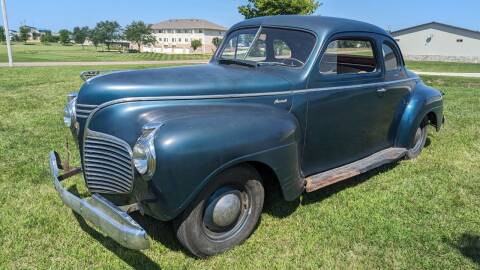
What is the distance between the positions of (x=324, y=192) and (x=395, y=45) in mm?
2018

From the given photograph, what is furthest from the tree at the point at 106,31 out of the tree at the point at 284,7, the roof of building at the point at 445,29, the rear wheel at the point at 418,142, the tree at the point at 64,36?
the rear wheel at the point at 418,142

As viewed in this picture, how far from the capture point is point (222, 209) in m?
3.14

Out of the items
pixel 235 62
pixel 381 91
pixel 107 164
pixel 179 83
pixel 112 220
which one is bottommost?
pixel 112 220

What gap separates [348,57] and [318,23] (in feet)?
3.32

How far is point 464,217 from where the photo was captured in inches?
154

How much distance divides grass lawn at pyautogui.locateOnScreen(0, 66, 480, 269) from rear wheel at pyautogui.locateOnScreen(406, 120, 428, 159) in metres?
0.14

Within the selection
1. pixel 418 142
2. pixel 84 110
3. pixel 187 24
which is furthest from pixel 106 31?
pixel 84 110

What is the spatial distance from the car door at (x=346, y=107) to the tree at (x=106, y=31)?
256 ft

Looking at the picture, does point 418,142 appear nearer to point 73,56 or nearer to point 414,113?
point 414,113

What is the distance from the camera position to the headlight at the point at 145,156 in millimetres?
2619

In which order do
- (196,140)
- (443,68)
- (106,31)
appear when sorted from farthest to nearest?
(106,31) < (443,68) < (196,140)

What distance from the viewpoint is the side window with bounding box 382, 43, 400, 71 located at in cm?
481

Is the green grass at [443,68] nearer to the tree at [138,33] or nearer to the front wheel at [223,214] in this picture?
the front wheel at [223,214]

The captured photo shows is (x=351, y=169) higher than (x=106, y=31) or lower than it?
lower
